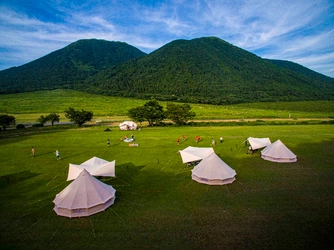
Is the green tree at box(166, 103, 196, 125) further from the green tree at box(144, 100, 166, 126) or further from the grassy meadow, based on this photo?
the grassy meadow

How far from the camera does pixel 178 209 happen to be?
1523cm

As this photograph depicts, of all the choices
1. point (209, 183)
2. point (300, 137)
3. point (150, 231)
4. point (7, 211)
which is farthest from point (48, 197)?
point (300, 137)

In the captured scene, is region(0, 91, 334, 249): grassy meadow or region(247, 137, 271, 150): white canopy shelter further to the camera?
region(247, 137, 271, 150): white canopy shelter

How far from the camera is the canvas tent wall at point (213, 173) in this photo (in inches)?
744

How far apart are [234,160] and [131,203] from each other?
15272mm

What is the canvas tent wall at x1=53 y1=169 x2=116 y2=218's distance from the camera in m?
14.5

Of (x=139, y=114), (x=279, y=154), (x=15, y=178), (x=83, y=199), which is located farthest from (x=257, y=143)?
(x=139, y=114)

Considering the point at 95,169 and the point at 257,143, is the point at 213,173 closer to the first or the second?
the point at 95,169

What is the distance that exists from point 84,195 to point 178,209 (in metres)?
6.77

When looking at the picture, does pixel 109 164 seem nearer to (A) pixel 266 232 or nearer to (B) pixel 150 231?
(B) pixel 150 231

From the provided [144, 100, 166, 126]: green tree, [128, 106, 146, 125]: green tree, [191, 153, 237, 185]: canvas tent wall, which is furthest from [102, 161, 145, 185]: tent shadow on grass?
[128, 106, 146, 125]: green tree

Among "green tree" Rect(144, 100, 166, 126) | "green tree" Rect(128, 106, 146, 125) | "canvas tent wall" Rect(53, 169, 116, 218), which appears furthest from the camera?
"green tree" Rect(128, 106, 146, 125)

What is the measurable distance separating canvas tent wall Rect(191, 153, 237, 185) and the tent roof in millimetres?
8183

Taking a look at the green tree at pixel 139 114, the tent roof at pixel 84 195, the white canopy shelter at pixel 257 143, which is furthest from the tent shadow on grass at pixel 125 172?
the green tree at pixel 139 114
